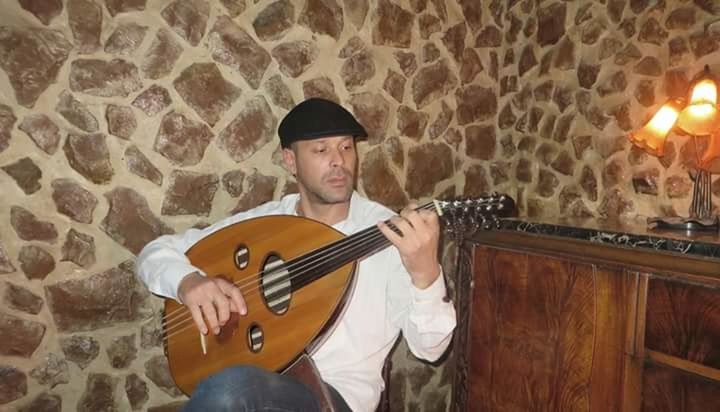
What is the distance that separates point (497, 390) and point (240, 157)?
1207mm

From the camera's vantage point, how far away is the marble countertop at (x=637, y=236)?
3.64ft

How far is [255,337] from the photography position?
4.20 feet

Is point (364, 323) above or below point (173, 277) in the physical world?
below

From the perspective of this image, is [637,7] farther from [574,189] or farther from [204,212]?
[204,212]

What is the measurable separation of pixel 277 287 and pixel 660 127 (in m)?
1.37

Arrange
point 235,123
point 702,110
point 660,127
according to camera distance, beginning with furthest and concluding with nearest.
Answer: point 235,123
point 660,127
point 702,110

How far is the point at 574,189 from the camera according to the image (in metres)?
2.11

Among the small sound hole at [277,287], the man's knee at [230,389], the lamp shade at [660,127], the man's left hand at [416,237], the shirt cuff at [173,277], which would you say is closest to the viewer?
the man's knee at [230,389]

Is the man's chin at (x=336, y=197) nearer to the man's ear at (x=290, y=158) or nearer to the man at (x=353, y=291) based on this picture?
the man at (x=353, y=291)

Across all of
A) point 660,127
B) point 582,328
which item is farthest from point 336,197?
point 660,127

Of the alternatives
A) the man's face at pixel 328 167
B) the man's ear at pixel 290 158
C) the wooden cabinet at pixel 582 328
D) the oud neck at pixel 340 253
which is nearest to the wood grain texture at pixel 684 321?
the wooden cabinet at pixel 582 328

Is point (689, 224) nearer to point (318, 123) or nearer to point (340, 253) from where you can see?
point (340, 253)

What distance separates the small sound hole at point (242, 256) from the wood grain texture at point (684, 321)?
106cm

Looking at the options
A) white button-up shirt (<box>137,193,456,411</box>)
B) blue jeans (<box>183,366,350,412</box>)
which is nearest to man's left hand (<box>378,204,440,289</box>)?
white button-up shirt (<box>137,193,456,411</box>)
